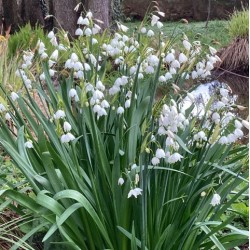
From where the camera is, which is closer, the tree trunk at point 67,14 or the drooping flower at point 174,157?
the drooping flower at point 174,157

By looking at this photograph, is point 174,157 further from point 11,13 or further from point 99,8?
point 11,13

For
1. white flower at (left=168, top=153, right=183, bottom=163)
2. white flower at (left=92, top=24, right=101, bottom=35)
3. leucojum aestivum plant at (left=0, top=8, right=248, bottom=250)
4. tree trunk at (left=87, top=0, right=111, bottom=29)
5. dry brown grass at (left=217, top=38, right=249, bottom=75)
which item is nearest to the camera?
white flower at (left=168, top=153, right=183, bottom=163)

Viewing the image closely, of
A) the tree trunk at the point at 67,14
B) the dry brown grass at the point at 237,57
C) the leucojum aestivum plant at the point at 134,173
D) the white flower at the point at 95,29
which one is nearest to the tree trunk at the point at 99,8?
the tree trunk at the point at 67,14

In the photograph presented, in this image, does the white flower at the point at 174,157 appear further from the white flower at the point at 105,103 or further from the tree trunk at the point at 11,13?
the tree trunk at the point at 11,13

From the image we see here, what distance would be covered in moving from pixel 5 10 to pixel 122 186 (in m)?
11.5

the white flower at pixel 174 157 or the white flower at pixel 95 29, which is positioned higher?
the white flower at pixel 95 29

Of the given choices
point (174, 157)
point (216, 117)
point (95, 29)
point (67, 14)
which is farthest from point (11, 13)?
point (174, 157)

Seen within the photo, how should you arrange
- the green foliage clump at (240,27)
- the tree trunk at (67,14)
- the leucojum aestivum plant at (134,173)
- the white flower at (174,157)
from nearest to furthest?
the white flower at (174,157)
the leucojum aestivum plant at (134,173)
the tree trunk at (67,14)
the green foliage clump at (240,27)

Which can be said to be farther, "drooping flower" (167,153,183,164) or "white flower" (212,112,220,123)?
"white flower" (212,112,220,123)

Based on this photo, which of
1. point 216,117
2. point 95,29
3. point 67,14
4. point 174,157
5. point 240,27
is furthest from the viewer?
point 240,27

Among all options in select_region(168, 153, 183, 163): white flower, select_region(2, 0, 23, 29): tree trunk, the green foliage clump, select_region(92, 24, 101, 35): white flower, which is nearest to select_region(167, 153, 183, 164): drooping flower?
select_region(168, 153, 183, 163): white flower

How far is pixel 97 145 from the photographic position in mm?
2580

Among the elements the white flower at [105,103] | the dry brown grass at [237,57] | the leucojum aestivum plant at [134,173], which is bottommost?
the dry brown grass at [237,57]

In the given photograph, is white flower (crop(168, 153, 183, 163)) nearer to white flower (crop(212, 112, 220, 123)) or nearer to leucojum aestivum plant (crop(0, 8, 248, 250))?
leucojum aestivum plant (crop(0, 8, 248, 250))
